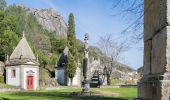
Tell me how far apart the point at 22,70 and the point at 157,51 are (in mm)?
61868

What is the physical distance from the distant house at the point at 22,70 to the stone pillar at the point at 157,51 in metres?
60.5

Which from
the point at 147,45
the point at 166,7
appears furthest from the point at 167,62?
the point at 147,45

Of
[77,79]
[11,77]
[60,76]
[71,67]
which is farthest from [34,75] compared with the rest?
[77,79]

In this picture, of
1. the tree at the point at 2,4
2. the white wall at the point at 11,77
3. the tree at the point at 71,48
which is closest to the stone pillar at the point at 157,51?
the white wall at the point at 11,77

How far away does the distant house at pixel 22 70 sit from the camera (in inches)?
2571

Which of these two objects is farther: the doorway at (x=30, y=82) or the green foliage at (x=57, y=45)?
the green foliage at (x=57, y=45)

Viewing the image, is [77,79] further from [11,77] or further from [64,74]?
[11,77]

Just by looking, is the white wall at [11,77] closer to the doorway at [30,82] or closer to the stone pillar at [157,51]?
the doorway at [30,82]

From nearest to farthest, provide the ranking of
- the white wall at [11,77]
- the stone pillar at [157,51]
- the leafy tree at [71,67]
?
the stone pillar at [157,51] < the white wall at [11,77] < the leafy tree at [71,67]

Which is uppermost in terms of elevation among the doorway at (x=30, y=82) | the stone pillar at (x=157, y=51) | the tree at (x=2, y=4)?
the tree at (x=2, y=4)

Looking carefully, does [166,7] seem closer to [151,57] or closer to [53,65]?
[151,57]

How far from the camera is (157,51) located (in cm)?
449

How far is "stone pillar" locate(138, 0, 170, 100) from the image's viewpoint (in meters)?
4.00

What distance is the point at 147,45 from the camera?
5.32 m
